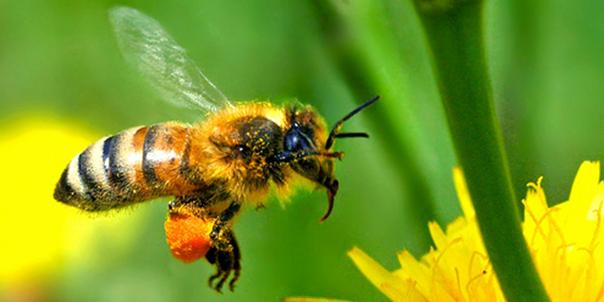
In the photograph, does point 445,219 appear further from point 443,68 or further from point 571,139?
point 571,139

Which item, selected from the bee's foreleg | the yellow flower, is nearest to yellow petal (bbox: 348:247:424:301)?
the yellow flower

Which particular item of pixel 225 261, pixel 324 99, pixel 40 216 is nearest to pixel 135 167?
pixel 225 261

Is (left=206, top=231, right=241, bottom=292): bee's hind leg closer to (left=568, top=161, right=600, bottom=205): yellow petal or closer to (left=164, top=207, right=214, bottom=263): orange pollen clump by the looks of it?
(left=164, top=207, right=214, bottom=263): orange pollen clump

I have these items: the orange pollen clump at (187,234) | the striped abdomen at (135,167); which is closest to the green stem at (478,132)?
the orange pollen clump at (187,234)

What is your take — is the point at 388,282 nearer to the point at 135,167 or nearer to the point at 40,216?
the point at 135,167

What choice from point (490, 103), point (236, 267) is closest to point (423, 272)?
point (236, 267)
